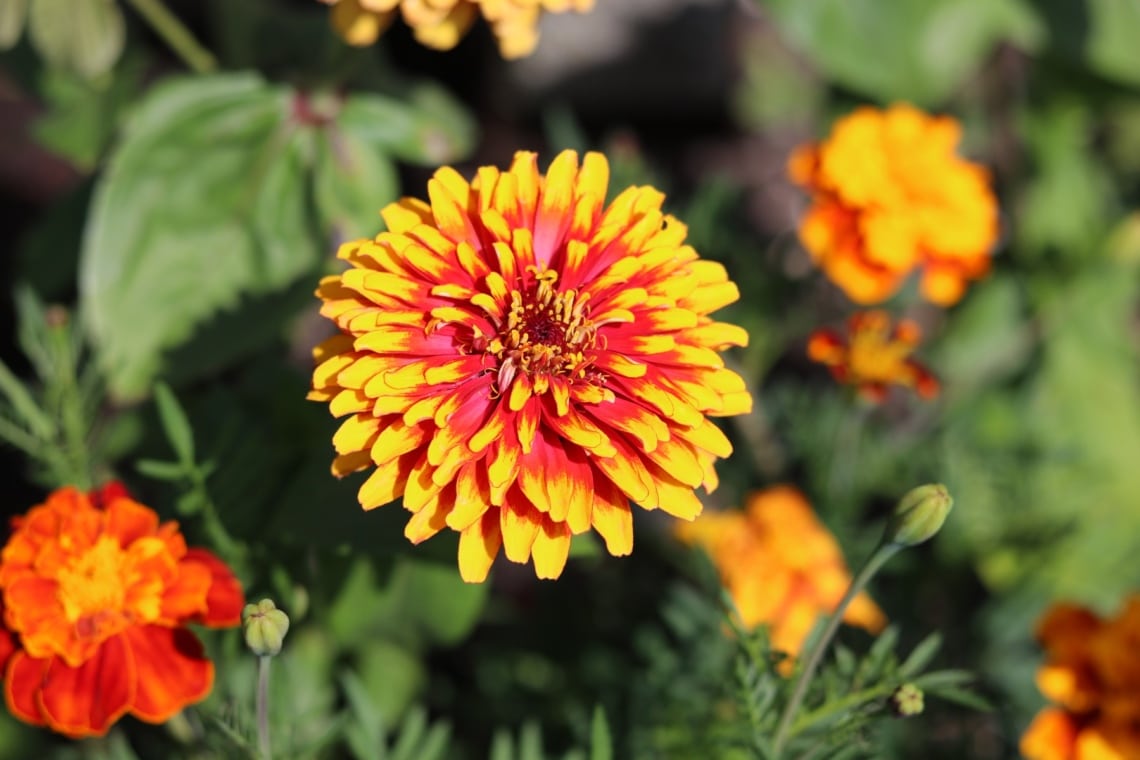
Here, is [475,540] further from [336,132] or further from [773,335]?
[773,335]

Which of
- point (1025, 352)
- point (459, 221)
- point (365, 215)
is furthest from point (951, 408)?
point (459, 221)

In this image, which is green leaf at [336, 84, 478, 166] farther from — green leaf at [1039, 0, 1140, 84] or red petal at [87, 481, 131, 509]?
green leaf at [1039, 0, 1140, 84]

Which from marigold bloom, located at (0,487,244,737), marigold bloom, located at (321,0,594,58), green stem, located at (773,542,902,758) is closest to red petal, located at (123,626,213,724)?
marigold bloom, located at (0,487,244,737)

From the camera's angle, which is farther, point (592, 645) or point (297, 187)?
point (592, 645)

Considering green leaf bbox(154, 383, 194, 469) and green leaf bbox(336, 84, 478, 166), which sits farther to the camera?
green leaf bbox(336, 84, 478, 166)

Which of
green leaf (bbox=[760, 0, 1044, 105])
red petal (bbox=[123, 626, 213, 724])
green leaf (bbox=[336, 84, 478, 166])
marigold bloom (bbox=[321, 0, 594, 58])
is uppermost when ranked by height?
marigold bloom (bbox=[321, 0, 594, 58])

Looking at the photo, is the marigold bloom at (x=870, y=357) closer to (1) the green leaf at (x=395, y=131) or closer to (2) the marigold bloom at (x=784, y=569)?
(2) the marigold bloom at (x=784, y=569)

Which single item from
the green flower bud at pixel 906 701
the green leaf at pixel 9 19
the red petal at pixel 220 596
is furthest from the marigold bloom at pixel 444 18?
the green flower bud at pixel 906 701
